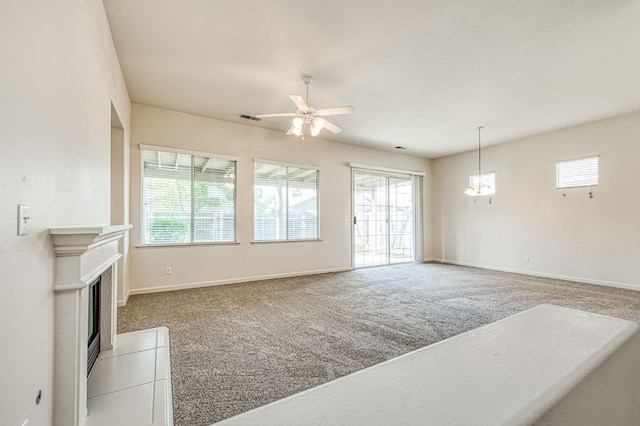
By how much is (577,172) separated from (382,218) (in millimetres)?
3813

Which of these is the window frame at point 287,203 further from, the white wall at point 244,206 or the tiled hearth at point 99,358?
the tiled hearth at point 99,358

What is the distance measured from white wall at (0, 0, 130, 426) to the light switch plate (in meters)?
0.02

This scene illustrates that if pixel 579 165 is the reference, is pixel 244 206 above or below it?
below

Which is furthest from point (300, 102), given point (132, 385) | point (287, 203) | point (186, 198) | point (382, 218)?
point (382, 218)

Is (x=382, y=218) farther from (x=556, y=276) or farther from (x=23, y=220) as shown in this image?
(x=23, y=220)

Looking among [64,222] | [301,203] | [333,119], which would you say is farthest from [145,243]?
[333,119]

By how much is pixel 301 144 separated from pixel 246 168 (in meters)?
1.31

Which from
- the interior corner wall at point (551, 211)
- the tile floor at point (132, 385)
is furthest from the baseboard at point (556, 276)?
the tile floor at point (132, 385)

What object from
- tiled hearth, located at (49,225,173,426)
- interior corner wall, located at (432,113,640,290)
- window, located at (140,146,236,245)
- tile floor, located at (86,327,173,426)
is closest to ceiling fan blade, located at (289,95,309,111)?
tiled hearth, located at (49,225,173,426)

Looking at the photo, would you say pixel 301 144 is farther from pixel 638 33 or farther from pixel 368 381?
pixel 368 381

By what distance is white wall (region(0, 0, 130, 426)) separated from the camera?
3.26 feet

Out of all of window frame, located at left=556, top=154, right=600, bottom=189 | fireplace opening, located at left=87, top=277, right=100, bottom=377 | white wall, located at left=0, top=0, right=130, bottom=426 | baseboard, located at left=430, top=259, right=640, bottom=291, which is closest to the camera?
white wall, located at left=0, top=0, right=130, bottom=426

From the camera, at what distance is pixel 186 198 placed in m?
4.75

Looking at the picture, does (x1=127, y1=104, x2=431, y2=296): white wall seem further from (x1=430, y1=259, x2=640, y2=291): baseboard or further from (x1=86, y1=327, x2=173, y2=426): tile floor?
(x1=430, y1=259, x2=640, y2=291): baseboard
